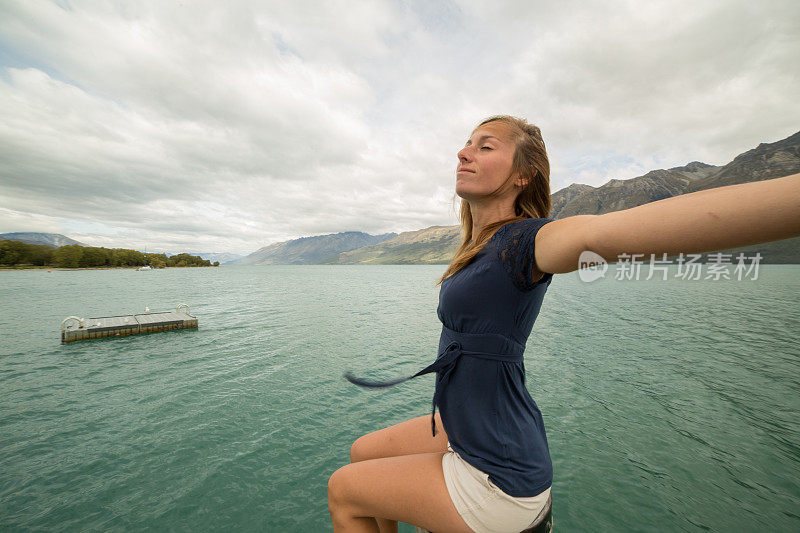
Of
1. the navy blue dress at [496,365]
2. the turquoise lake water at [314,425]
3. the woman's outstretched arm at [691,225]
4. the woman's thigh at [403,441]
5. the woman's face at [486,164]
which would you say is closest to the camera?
the woman's outstretched arm at [691,225]

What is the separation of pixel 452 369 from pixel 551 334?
70.2 feet

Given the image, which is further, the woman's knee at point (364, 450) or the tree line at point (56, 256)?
the tree line at point (56, 256)

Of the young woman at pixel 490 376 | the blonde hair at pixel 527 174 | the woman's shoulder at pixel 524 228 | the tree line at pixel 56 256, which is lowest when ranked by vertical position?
the young woman at pixel 490 376

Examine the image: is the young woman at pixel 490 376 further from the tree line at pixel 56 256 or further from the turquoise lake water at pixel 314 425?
the tree line at pixel 56 256

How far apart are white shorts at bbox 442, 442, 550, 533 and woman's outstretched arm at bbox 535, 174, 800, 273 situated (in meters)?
1.44

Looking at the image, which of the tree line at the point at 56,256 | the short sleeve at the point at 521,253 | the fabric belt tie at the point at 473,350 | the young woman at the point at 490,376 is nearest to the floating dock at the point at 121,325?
the young woman at the point at 490,376

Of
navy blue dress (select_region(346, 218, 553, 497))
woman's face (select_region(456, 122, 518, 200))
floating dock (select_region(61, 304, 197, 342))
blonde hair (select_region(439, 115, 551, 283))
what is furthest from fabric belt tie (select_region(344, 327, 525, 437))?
floating dock (select_region(61, 304, 197, 342))

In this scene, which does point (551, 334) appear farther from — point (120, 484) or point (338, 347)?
point (120, 484)

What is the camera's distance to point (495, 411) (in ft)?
7.22

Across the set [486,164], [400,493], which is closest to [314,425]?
[400,493]

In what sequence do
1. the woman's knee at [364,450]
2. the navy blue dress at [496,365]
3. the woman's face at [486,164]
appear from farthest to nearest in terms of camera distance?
the woman's knee at [364,450], the woman's face at [486,164], the navy blue dress at [496,365]

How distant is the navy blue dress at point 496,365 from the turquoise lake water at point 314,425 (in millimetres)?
5283

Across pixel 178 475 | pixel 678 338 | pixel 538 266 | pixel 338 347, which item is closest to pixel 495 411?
pixel 538 266

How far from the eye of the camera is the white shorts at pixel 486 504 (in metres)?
2.06
